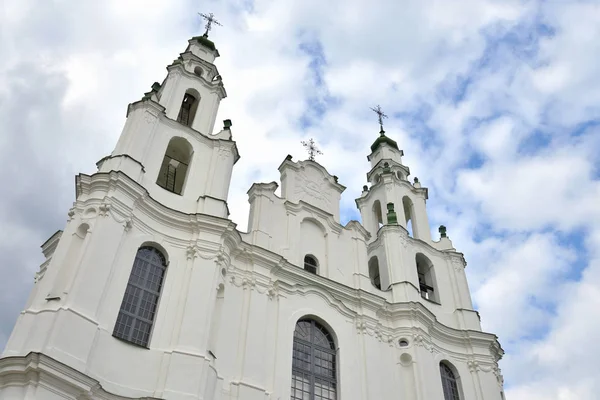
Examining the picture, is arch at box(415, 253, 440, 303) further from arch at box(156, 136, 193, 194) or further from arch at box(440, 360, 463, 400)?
arch at box(156, 136, 193, 194)

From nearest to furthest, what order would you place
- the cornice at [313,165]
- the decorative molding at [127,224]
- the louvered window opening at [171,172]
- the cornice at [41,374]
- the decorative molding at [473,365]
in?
1. the cornice at [41,374]
2. the decorative molding at [127,224]
3. the louvered window opening at [171,172]
4. the decorative molding at [473,365]
5. the cornice at [313,165]

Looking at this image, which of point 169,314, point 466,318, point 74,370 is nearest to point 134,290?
point 169,314

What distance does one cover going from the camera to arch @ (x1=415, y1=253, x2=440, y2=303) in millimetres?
23406

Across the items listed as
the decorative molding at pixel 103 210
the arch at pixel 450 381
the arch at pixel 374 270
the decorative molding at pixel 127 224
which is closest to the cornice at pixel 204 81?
the decorative molding at pixel 127 224

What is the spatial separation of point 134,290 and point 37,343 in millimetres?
3233

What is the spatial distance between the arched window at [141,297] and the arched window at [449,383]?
35.6 ft

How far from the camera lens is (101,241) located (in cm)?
1454

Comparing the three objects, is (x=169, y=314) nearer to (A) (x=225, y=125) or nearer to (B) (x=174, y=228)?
(B) (x=174, y=228)

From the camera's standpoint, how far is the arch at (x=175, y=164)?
20.1m

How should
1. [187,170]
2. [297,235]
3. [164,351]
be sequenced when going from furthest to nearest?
[297,235] < [187,170] < [164,351]

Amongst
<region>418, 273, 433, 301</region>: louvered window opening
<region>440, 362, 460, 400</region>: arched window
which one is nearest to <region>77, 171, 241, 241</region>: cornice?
<region>440, 362, 460, 400</region>: arched window

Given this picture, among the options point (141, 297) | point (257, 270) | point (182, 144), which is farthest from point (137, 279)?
point (182, 144)

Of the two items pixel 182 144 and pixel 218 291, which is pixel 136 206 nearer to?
pixel 218 291

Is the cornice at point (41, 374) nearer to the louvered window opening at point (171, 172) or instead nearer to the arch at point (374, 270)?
the louvered window opening at point (171, 172)
